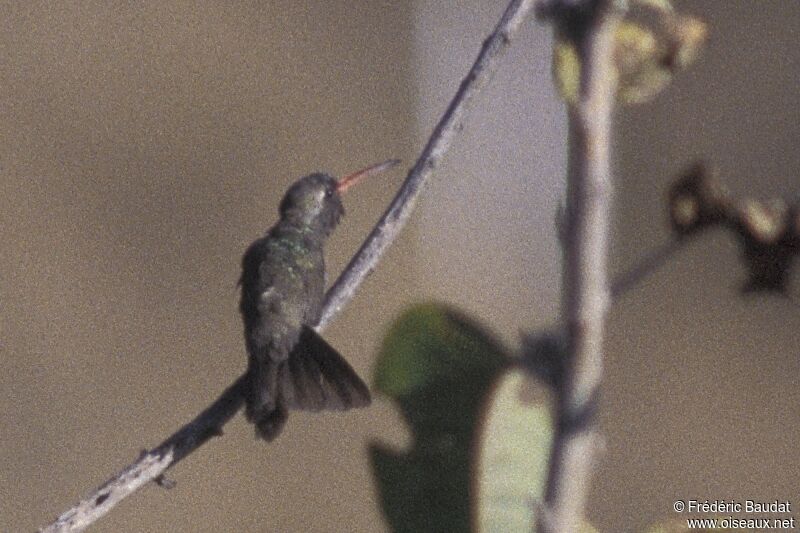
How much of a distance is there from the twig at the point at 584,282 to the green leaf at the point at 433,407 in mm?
101

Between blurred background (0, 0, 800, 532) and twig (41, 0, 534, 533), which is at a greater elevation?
twig (41, 0, 534, 533)

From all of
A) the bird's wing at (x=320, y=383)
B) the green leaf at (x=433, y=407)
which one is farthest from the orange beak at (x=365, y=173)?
the green leaf at (x=433, y=407)

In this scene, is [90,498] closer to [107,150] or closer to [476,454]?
[476,454]

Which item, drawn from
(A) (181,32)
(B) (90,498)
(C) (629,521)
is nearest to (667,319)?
(C) (629,521)

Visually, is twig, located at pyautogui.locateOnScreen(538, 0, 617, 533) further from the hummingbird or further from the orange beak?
the orange beak

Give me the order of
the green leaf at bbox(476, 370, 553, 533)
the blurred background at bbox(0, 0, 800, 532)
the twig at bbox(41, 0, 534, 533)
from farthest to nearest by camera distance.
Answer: the blurred background at bbox(0, 0, 800, 532) < the twig at bbox(41, 0, 534, 533) < the green leaf at bbox(476, 370, 553, 533)

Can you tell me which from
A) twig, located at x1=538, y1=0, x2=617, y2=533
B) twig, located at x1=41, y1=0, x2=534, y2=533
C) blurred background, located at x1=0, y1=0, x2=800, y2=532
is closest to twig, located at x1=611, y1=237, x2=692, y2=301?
twig, located at x1=538, y1=0, x2=617, y2=533

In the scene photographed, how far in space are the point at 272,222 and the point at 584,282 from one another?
5058mm

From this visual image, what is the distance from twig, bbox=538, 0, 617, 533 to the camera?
569mm

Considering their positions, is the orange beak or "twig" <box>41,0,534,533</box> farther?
the orange beak

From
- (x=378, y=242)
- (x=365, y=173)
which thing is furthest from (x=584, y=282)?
(x=365, y=173)

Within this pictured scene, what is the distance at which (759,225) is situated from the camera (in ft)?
2.08

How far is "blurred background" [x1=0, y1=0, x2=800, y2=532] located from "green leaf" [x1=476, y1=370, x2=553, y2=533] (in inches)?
137

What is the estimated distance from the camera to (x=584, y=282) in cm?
57
